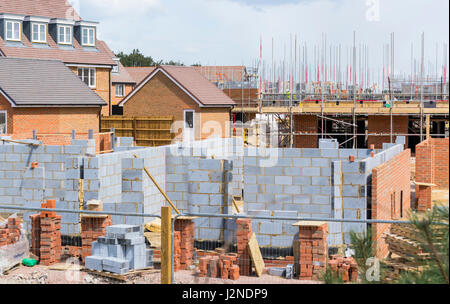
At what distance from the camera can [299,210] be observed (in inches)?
577

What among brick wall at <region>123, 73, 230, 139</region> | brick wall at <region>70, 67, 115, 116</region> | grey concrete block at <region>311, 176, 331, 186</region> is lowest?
grey concrete block at <region>311, 176, 331, 186</region>

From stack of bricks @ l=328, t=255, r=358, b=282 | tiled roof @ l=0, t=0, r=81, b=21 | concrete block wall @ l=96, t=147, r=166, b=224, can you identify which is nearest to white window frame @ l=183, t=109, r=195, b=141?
tiled roof @ l=0, t=0, r=81, b=21

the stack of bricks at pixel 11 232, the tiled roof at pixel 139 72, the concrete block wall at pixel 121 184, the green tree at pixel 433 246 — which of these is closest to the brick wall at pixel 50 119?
the concrete block wall at pixel 121 184

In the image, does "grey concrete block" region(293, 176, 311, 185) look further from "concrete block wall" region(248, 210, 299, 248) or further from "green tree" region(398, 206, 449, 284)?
"green tree" region(398, 206, 449, 284)

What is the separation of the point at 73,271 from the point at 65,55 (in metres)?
27.7

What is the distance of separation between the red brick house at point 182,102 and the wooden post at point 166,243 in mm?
26527

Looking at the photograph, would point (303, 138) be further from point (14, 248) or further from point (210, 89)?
point (14, 248)

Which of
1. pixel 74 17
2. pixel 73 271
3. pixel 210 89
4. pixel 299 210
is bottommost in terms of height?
pixel 73 271

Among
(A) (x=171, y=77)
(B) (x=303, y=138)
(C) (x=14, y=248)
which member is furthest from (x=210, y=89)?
(C) (x=14, y=248)

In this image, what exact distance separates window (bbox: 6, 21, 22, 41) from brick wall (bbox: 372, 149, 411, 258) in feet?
81.4

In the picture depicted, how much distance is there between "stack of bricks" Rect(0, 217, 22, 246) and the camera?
13477 millimetres

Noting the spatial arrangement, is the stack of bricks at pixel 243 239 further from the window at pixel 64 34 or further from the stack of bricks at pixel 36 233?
the window at pixel 64 34

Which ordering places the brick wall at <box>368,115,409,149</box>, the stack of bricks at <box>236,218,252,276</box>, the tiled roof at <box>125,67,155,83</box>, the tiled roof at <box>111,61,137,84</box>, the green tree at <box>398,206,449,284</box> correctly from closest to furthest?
1. the green tree at <box>398,206,449,284</box>
2. the stack of bricks at <box>236,218,252,276</box>
3. the brick wall at <box>368,115,409,149</box>
4. the tiled roof at <box>111,61,137,84</box>
5. the tiled roof at <box>125,67,155,83</box>

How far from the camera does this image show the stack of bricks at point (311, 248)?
1197cm
